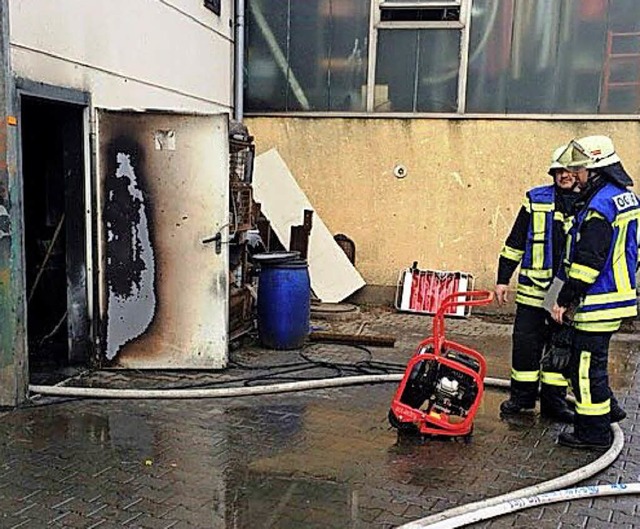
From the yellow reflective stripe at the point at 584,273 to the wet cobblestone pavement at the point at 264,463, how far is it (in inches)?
43.8

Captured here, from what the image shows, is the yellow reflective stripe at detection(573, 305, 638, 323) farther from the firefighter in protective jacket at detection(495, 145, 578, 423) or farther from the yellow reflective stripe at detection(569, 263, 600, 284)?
the firefighter in protective jacket at detection(495, 145, 578, 423)

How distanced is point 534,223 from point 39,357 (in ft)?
14.1

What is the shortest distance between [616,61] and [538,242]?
15.7ft

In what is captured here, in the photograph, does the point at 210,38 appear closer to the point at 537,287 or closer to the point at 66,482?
the point at 537,287

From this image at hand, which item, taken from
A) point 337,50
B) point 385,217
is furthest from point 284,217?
point 337,50

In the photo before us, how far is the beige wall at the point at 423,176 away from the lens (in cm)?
882

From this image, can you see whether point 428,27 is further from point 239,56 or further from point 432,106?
point 239,56

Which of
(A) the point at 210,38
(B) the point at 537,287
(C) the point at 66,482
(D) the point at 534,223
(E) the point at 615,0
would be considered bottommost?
(C) the point at 66,482

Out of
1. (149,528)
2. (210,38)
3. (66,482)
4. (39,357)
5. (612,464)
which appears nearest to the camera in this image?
(149,528)

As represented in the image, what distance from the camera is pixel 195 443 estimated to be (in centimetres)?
461

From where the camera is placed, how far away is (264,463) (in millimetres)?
4324

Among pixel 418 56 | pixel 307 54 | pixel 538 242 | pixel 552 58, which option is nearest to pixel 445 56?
pixel 418 56

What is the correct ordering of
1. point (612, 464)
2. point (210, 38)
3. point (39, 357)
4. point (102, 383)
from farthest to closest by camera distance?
point (210, 38), point (39, 357), point (102, 383), point (612, 464)

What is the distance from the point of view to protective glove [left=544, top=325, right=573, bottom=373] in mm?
4719
